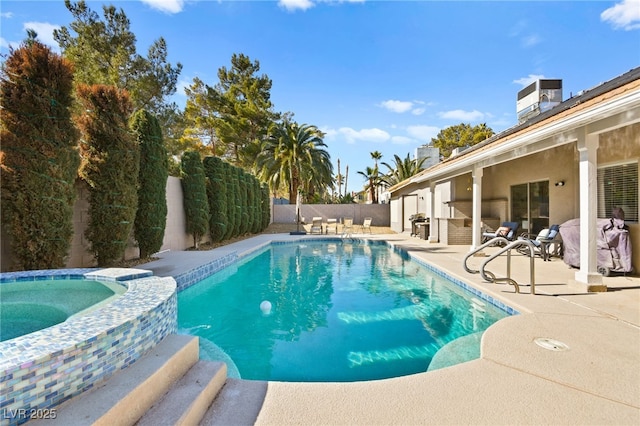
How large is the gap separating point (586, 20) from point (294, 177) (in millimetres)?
18978

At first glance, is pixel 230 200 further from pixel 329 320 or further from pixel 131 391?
pixel 131 391

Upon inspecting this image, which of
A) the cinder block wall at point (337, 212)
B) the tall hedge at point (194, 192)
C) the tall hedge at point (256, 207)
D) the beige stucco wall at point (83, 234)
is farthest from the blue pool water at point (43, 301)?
the cinder block wall at point (337, 212)

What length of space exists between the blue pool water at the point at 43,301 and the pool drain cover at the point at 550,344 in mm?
5367

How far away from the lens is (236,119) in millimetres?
25578

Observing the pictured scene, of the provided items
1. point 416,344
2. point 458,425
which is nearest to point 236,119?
point 416,344

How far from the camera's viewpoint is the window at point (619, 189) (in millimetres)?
6551

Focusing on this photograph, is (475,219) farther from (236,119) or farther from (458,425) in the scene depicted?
(236,119)

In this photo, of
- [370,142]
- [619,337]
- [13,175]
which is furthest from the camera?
[370,142]

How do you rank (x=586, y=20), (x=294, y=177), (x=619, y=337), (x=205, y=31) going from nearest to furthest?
(x=619, y=337) < (x=586, y=20) < (x=205, y=31) < (x=294, y=177)

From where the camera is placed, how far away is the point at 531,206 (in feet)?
35.0

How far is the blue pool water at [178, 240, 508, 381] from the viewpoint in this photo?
392 centimetres

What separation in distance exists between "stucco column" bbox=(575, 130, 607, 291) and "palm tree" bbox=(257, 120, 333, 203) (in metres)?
18.9

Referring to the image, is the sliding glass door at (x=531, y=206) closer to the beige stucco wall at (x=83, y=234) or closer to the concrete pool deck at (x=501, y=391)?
the concrete pool deck at (x=501, y=391)

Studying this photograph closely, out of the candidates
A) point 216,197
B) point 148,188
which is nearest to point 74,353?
point 148,188
